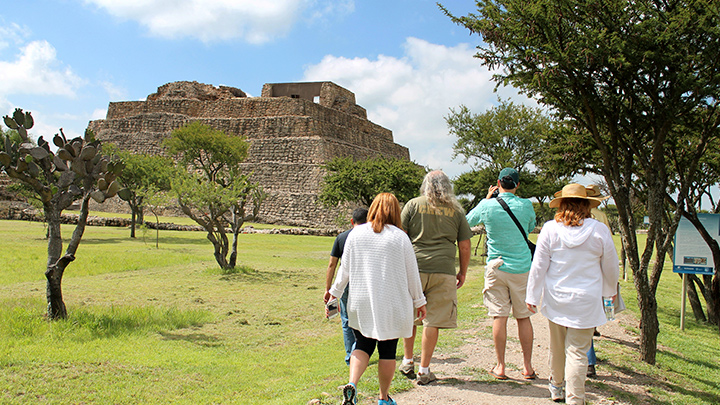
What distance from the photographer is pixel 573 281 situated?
3643mm

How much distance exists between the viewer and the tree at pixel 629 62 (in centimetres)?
555

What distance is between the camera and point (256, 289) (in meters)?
11.2

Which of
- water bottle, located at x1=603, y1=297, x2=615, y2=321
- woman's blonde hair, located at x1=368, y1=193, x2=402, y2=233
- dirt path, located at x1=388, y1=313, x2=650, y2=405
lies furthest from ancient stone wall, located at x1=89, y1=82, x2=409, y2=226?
woman's blonde hair, located at x1=368, y1=193, x2=402, y2=233

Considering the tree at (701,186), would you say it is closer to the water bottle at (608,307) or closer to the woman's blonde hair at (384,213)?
the water bottle at (608,307)

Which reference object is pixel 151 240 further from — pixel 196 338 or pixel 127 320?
pixel 196 338

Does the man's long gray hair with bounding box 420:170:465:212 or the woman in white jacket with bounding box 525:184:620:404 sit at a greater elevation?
the man's long gray hair with bounding box 420:170:465:212

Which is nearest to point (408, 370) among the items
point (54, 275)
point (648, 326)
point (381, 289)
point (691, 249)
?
point (381, 289)

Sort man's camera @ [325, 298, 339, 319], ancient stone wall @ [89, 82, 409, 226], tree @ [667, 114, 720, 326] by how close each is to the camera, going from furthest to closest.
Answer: ancient stone wall @ [89, 82, 409, 226], tree @ [667, 114, 720, 326], man's camera @ [325, 298, 339, 319]

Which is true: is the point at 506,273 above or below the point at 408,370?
above

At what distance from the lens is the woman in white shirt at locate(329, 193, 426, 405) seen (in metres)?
3.39

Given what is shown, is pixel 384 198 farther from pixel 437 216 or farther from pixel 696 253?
pixel 696 253

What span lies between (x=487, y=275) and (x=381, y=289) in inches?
59.2

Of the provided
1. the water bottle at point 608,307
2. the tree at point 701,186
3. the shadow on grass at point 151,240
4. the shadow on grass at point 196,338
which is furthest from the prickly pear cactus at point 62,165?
the shadow on grass at point 151,240

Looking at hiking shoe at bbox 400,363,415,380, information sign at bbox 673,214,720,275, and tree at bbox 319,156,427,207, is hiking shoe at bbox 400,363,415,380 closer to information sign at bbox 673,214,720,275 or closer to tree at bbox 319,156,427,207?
information sign at bbox 673,214,720,275
